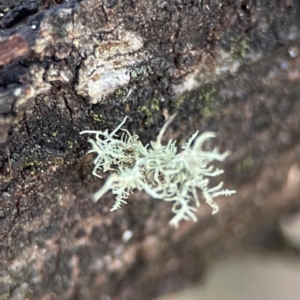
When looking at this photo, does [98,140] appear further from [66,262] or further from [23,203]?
[66,262]

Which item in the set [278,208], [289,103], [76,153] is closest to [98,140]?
[76,153]

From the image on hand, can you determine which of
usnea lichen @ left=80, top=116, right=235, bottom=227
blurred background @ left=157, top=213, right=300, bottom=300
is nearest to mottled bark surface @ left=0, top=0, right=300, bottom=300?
usnea lichen @ left=80, top=116, right=235, bottom=227

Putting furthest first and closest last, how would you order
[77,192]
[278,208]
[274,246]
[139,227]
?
[274,246] < [278,208] < [139,227] < [77,192]

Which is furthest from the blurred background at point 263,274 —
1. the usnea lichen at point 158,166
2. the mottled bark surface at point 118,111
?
the usnea lichen at point 158,166

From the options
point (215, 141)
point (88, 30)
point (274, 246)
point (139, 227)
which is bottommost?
point (274, 246)

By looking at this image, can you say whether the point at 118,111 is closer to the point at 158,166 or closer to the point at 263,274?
the point at 158,166

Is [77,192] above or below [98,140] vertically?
below

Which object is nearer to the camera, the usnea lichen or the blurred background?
the usnea lichen

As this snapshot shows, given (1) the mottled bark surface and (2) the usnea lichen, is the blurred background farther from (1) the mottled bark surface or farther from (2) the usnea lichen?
(2) the usnea lichen
